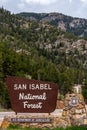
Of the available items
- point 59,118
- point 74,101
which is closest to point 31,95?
point 59,118

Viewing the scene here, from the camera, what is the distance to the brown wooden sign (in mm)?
26719

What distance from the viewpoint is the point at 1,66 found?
74.8 meters

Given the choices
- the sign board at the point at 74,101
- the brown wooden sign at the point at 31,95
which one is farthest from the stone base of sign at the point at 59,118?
the brown wooden sign at the point at 31,95

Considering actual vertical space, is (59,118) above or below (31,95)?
below

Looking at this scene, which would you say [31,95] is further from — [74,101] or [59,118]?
[74,101]

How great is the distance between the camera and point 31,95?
88.4ft

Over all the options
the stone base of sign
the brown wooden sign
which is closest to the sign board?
the stone base of sign

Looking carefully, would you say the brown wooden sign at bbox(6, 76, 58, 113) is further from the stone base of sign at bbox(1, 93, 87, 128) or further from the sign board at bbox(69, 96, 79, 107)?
the sign board at bbox(69, 96, 79, 107)

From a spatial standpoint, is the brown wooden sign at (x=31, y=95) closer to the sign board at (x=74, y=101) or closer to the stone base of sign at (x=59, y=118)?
the stone base of sign at (x=59, y=118)

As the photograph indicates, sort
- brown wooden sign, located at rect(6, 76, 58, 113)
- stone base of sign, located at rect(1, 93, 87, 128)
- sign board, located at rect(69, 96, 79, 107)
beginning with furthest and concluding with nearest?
brown wooden sign, located at rect(6, 76, 58, 113)
sign board, located at rect(69, 96, 79, 107)
stone base of sign, located at rect(1, 93, 87, 128)

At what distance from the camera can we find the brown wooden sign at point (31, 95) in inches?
1052

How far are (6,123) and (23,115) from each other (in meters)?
1.17

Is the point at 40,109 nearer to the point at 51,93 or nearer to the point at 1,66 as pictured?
the point at 51,93

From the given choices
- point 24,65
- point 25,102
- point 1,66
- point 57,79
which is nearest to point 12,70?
point 1,66
